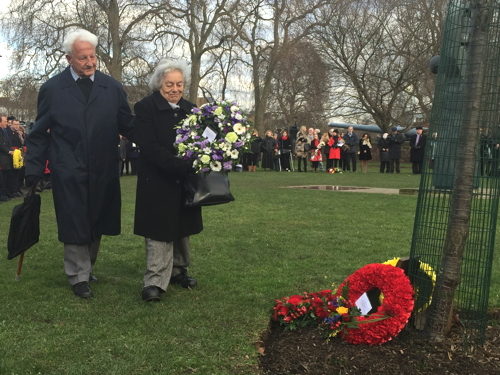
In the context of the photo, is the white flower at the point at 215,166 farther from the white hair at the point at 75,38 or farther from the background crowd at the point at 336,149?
the background crowd at the point at 336,149

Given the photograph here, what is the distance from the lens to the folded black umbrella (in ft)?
17.4

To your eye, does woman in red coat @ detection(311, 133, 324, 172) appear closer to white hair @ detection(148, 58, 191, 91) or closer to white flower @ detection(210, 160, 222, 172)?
white hair @ detection(148, 58, 191, 91)

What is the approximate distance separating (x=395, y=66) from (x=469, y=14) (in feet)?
105

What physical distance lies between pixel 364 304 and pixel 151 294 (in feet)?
5.98

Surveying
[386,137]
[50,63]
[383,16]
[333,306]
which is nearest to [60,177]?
[333,306]

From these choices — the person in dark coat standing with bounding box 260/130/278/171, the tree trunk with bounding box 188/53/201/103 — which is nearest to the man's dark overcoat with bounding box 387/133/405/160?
the person in dark coat standing with bounding box 260/130/278/171

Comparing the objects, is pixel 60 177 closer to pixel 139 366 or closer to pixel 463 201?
pixel 139 366

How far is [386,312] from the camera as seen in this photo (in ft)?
12.9

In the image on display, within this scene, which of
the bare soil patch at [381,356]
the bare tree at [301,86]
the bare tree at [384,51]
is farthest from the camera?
the bare tree at [301,86]

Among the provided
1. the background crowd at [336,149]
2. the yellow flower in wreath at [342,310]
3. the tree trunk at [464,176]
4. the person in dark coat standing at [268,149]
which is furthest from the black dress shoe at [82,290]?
the person in dark coat standing at [268,149]

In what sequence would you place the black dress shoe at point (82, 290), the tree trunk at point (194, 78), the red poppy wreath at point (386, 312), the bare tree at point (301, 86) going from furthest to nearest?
the bare tree at point (301, 86) → the tree trunk at point (194, 78) → the black dress shoe at point (82, 290) → the red poppy wreath at point (386, 312)

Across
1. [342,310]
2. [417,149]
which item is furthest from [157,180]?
[417,149]

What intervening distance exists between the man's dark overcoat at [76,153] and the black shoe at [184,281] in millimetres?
707

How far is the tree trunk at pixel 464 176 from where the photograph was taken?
3.73 metres
